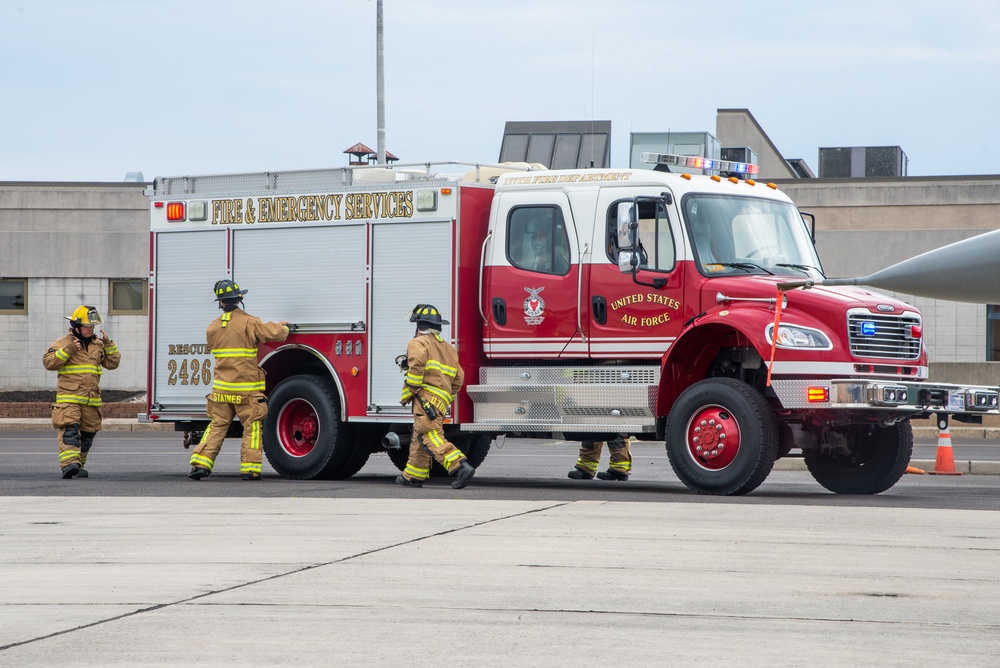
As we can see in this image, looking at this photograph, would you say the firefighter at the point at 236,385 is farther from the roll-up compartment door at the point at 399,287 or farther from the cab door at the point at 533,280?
the cab door at the point at 533,280

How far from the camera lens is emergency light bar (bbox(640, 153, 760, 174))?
13.0 m

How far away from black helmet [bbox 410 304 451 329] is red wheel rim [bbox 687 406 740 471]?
245 cm

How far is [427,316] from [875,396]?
3923mm

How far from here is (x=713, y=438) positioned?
1176cm

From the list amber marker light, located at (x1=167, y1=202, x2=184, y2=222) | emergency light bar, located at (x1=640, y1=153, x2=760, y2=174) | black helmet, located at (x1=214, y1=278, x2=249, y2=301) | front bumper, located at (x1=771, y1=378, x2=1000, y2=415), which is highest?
emergency light bar, located at (x1=640, y1=153, x2=760, y2=174)

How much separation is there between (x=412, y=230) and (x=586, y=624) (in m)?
8.00

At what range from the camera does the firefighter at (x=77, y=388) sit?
14.4m

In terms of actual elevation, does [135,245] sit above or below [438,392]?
above

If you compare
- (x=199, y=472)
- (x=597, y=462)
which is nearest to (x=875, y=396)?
(x=597, y=462)

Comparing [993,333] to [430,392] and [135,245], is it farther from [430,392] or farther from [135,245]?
[430,392]

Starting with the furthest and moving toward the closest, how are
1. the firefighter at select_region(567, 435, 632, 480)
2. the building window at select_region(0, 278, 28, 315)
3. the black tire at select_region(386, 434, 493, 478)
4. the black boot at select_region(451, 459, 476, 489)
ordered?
the building window at select_region(0, 278, 28, 315) < the black tire at select_region(386, 434, 493, 478) < the firefighter at select_region(567, 435, 632, 480) < the black boot at select_region(451, 459, 476, 489)

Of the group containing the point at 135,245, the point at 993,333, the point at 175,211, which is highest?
the point at 135,245

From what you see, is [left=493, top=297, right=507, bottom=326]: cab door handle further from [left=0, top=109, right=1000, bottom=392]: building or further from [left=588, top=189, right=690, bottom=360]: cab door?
[left=0, top=109, right=1000, bottom=392]: building

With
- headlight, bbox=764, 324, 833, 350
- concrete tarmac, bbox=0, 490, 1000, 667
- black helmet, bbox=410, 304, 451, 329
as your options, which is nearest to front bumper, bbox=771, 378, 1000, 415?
headlight, bbox=764, 324, 833, 350
